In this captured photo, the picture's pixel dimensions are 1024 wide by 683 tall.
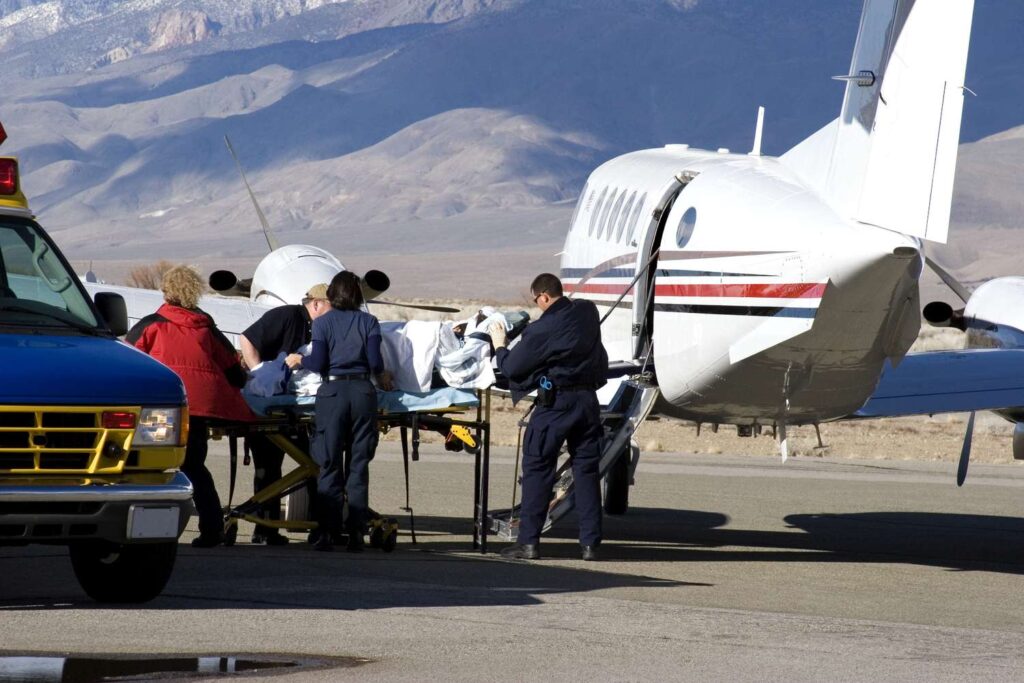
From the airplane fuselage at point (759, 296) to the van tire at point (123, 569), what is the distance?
5.12 m

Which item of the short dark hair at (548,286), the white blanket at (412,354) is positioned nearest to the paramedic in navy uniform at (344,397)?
the white blanket at (412,354)

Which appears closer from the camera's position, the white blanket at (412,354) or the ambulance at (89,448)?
the ambulance at (89,448)

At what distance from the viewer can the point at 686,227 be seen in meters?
14.7

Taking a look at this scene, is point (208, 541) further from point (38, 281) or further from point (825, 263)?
point (825, 263)

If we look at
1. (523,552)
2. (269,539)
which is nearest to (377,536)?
(269,539)

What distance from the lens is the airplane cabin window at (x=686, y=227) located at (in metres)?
14.6

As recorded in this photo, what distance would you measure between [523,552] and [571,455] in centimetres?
84

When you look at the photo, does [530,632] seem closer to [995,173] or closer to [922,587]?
[922,587]

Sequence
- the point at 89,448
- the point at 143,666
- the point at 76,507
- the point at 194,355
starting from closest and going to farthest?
the point at 143,666 < the point at 76,507 < the point at 89,448 < the point at 194,355

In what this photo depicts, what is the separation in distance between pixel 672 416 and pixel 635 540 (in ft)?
4.59

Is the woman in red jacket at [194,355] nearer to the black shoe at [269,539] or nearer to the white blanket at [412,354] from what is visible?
the white blanket at [412,354]

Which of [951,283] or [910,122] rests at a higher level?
[910,122]

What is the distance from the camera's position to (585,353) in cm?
1374

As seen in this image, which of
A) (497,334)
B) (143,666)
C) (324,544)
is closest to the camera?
(143,666)
